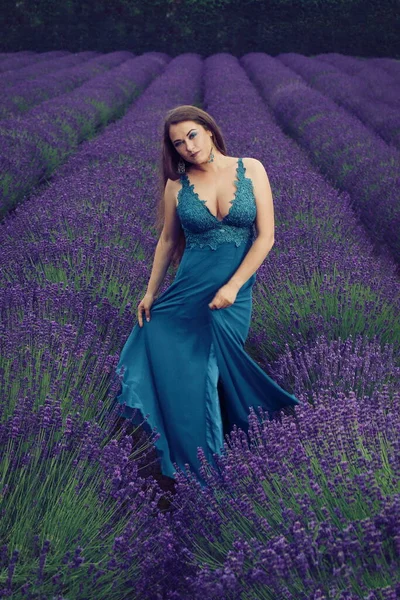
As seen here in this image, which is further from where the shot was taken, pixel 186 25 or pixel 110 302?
pixel 186 25

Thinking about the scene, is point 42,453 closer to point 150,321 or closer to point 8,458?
point 8,458

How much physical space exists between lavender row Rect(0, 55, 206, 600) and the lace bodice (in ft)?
1.55

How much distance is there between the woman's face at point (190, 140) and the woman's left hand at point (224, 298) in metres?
0.45

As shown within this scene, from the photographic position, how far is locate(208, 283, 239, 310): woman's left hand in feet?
7.51

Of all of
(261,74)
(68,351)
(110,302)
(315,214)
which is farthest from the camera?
(261,74)

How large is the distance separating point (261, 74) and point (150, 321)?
1389 cm

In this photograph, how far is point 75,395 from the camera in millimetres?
2195

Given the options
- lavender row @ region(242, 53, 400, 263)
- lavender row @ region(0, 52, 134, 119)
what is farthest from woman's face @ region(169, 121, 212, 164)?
lavender row @ region(0, 52, 134, 119)

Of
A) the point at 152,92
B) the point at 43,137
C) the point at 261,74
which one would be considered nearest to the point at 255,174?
the point at 43,137

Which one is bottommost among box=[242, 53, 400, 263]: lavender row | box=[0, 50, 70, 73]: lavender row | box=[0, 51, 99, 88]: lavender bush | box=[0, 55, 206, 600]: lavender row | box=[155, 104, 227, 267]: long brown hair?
box=[242, 53, 400, 263]: lavender row

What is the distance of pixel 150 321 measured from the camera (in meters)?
2.57

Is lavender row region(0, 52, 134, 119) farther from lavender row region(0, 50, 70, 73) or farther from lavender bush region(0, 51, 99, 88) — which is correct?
lavender row region(0, 50, 70, 73)

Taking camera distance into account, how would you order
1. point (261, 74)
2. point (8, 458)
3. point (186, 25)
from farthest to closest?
point (186, 25)
point (261, 74)
point (8, 458)

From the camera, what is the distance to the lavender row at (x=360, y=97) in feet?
28.1
